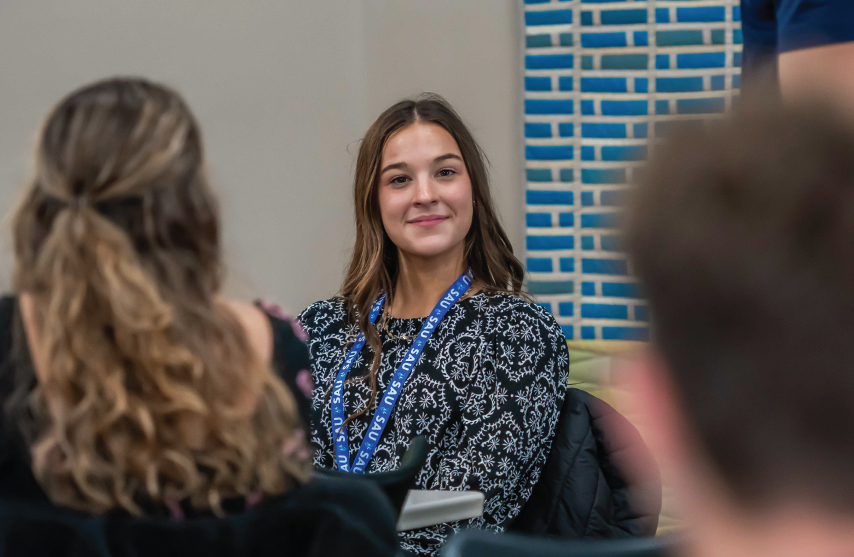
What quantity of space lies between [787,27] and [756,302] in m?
0.68

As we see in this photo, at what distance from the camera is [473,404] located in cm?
223

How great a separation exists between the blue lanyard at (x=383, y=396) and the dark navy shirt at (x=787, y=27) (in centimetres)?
131

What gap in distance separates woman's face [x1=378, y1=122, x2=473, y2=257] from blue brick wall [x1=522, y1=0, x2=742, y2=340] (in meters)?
1.32

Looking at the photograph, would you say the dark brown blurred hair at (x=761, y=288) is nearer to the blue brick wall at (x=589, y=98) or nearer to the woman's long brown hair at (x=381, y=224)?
the woman's long brown hair at (x=381, y=224)

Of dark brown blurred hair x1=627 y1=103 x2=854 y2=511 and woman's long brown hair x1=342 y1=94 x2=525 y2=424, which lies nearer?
dark brown blurred hair x1=627 y1=103 x2=854 y2=511

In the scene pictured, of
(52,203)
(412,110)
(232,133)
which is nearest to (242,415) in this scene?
(52,203)

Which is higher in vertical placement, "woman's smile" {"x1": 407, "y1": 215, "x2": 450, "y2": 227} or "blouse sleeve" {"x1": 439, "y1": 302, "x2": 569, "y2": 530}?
"woman's smile" {"x1": 407, "y1": 215, "x2": 450, "y2": 227}

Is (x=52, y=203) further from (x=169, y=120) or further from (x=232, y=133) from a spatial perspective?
(x=232, y=133)

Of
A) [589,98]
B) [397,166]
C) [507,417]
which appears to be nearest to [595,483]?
[507,417]

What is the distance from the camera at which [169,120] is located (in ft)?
3.66

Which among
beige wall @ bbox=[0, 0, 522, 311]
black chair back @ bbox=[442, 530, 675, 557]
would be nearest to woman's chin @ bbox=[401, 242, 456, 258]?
beige wall @ bbox=[0, 0, 522, 311]

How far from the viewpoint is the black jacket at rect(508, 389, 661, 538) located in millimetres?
2107

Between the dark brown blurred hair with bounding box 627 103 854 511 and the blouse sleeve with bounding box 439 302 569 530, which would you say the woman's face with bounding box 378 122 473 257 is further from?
the dark brown blurred hair with bounding box 627 103 854 511

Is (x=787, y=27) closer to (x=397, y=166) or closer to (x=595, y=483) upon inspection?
(x=595, y=483)
